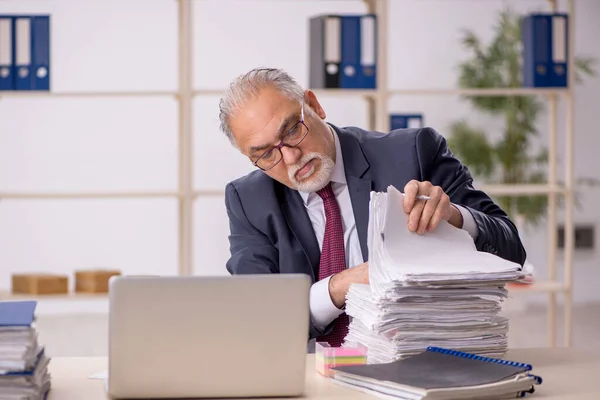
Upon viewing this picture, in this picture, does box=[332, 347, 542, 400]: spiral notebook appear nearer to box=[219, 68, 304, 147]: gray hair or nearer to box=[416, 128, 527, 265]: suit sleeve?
box=[416, 128, 527, 265]: suit sleeve

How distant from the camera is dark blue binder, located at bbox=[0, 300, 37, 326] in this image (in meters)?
1.16

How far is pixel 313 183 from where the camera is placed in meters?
1.99

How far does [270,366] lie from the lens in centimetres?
118

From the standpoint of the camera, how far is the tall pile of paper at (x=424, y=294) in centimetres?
136

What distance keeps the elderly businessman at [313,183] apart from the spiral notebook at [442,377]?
1.66 ft

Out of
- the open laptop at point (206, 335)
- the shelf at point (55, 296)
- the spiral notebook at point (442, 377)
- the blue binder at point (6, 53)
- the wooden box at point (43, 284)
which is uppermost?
the blue binder at point (6, 53)

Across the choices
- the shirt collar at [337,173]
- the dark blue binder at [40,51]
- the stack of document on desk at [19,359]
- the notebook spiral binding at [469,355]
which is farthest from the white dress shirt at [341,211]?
the dark blue binder at [40,51]

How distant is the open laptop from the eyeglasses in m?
0.81

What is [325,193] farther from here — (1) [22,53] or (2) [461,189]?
(1) [22,53]

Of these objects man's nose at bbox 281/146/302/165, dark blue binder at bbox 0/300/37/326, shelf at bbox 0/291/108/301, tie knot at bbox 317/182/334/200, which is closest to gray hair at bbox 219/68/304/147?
man's nose at bbox 281/146/302/165

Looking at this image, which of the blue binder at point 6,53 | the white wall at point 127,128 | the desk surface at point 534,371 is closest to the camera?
the desk surface at point 534,371

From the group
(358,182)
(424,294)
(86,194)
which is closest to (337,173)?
(358,182)

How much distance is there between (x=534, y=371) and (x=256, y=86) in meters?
0.92

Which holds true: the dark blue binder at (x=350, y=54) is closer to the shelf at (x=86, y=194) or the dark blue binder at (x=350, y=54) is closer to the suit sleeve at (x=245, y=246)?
the shelf at (x=86, y=194)
